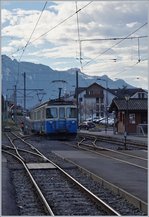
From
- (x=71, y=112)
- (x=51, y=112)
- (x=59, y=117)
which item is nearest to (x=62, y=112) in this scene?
(x=59, y=117)

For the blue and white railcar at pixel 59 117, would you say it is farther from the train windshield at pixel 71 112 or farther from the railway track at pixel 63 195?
the railway track at pixel 63 195

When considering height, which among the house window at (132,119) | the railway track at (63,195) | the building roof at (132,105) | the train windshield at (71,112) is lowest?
the railway track at (63,195)

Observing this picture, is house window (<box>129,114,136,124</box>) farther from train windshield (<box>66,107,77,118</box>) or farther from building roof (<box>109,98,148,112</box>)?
train windshield (<box>66,107,77,118</box>)

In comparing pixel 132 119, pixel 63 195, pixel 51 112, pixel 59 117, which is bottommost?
pixel 63 195

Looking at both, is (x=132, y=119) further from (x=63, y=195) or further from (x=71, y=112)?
(x=63, y=195)

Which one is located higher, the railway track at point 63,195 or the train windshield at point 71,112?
the train windshield at point 71,112

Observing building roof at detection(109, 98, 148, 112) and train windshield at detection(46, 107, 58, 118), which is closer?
train windshield at detection(46, 107, 58, 118)

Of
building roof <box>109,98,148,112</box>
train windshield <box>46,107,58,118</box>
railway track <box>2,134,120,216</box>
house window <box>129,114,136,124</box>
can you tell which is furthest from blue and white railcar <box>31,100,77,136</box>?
railway track <box>2,134,120,216</box>

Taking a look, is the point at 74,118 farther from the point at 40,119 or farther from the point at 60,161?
the point at 60,161

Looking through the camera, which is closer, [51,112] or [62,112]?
[51,112]

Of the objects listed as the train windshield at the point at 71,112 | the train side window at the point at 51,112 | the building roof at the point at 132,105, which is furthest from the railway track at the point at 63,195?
the building roof at the point at 132,105

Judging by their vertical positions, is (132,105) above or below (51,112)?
above

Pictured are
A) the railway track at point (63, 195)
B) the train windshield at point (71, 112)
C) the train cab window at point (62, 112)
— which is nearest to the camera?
the railway track at point (63, 195)

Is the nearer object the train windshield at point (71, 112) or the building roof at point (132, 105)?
the train windshield at point (71, 112)
